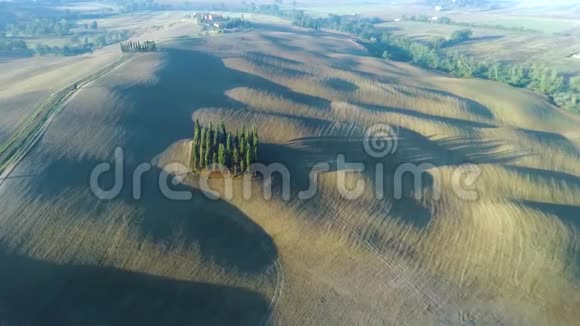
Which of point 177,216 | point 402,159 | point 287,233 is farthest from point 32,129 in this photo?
point 402,159

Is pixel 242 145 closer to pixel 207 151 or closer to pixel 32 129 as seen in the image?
pixel 207 151

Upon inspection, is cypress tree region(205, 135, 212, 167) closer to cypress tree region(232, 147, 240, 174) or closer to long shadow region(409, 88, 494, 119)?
cypress tree region(232, 147, 240, 174)

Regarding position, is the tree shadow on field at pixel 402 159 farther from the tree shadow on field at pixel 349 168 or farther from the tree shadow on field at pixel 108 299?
the tree shadow on field at pixel 108 299

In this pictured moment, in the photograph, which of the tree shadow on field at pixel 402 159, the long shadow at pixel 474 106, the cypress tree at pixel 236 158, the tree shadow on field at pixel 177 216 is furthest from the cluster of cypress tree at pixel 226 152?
the long shadow at pixel 474 106

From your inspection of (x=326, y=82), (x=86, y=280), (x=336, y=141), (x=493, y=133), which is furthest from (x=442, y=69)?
(x=86, y=280)

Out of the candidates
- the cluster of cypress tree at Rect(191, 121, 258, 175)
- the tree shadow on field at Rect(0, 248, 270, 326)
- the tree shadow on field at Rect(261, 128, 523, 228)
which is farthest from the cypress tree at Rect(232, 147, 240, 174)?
the tree shadow on field at Rect(0, 248, 270, 326)

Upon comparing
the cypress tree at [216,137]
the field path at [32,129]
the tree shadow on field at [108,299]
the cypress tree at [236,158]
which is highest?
the cypress tree at [216,137]
